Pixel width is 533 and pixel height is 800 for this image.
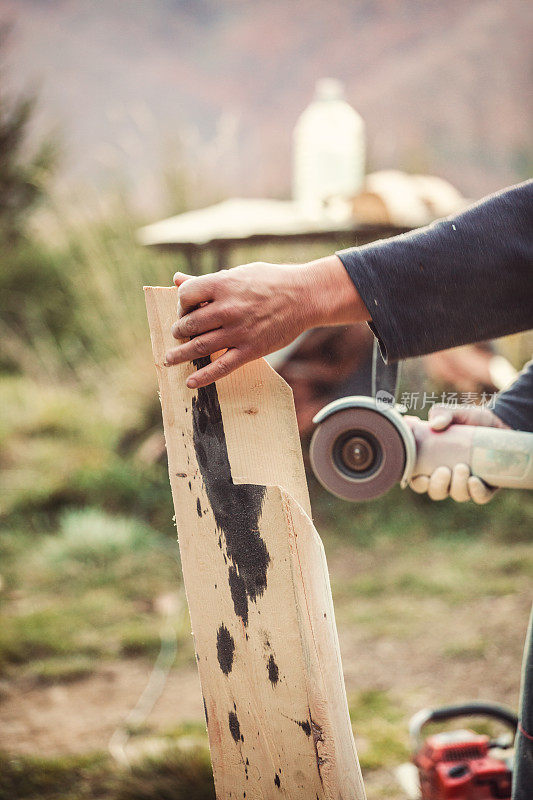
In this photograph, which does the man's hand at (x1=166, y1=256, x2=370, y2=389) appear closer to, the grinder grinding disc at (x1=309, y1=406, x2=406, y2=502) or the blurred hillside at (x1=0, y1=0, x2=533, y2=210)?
the grinder grinding disc at (x1=309, y1=406, x2=406, y2=502)

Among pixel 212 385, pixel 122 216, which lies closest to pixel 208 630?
pixel 212 385

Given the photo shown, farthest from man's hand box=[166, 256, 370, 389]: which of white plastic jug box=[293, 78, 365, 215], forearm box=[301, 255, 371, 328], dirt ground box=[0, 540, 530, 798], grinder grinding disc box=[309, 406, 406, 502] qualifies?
white plastic jug box=[293, 78, 365, 215]

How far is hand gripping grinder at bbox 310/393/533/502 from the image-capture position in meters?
0.94

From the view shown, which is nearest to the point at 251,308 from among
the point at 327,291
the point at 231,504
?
the point at 327,291

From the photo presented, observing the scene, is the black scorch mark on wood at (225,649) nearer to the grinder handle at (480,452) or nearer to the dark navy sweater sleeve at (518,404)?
the grinder handle at (480,452)

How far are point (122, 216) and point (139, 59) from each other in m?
2.41

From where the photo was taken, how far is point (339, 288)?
0.78m

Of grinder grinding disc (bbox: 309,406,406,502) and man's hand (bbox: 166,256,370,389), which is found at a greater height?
man's hand (bbox: 166,256,370,389)

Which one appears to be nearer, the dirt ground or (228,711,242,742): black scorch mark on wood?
(228,711,242,742): black scorch mark on wood

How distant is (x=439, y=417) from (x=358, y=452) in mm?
147

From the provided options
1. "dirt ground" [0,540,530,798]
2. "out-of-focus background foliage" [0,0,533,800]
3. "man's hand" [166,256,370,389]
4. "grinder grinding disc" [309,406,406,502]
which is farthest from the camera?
"out-of-focus background foliage" [0,0,533,800]

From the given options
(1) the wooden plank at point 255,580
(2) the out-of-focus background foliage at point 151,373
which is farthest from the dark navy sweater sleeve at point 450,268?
(2) the out-of-focus background foliage at point 151,373

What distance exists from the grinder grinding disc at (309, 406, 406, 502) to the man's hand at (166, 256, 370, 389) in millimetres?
200

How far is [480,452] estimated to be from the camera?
99 centimetres
